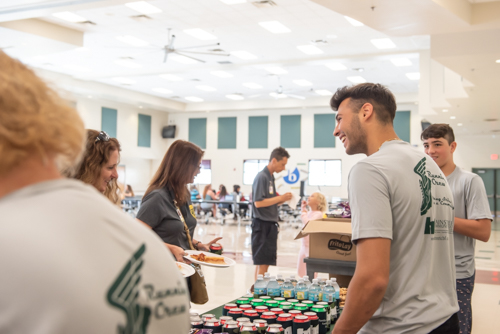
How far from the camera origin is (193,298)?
2639 mm

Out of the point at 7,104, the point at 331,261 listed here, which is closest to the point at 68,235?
the point at 7,104

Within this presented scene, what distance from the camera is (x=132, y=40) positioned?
42.4ft

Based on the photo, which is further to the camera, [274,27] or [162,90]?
[162,90]

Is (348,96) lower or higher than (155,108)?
lower

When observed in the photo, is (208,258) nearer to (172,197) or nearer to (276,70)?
(172,197)

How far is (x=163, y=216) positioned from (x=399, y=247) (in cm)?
151

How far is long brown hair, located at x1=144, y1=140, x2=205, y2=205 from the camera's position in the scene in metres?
2.77

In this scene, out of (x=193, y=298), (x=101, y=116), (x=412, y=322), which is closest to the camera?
(x=412, y=322)

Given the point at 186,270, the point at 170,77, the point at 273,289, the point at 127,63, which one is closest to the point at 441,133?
the point at 273,289

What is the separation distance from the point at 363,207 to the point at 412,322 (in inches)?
14.6

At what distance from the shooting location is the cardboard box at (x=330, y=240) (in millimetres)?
2905

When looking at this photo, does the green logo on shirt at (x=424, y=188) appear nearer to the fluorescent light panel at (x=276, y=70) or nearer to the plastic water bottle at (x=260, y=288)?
the plastic water bottle at (x=260, y=288)

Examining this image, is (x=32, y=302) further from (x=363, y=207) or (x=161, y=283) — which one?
(x=363, y=207)

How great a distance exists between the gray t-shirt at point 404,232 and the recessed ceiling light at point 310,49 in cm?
1230
